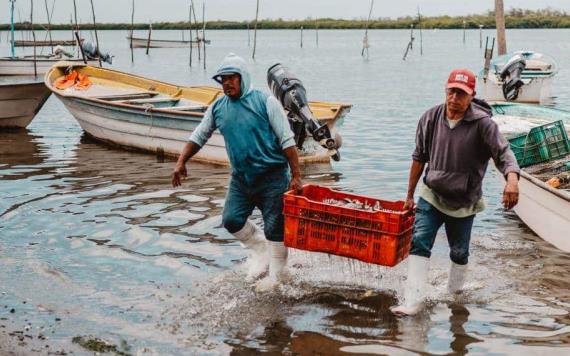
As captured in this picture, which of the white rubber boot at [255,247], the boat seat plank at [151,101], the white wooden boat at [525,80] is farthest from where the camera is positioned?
the white wooden boat at [525,80]

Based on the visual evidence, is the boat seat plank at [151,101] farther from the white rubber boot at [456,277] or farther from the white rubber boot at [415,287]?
the white rubber boot at [415,287]

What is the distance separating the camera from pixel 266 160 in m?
6.76

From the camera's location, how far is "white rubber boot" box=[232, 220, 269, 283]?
736 centimetres

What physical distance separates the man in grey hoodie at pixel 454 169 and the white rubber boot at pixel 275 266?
3.72ft

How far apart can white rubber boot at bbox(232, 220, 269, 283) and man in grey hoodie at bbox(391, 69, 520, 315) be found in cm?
149

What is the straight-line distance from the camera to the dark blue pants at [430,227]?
632 cm

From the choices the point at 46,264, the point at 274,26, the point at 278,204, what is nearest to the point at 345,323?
the point at 278,204

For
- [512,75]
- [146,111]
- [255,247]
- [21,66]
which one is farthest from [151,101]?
[21,66]

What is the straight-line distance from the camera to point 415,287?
6.48 metres

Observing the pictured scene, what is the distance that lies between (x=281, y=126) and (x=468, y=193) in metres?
1.66

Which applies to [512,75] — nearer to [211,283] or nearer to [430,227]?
[211,283]

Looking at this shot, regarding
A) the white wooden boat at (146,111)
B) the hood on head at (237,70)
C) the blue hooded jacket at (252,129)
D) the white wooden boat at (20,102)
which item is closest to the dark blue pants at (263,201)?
the blue hooded jacket at (252,129)

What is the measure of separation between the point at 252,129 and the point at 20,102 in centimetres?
1418

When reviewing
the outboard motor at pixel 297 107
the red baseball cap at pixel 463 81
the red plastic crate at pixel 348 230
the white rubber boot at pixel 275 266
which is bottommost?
the white rubber boot at pixel 275 266
